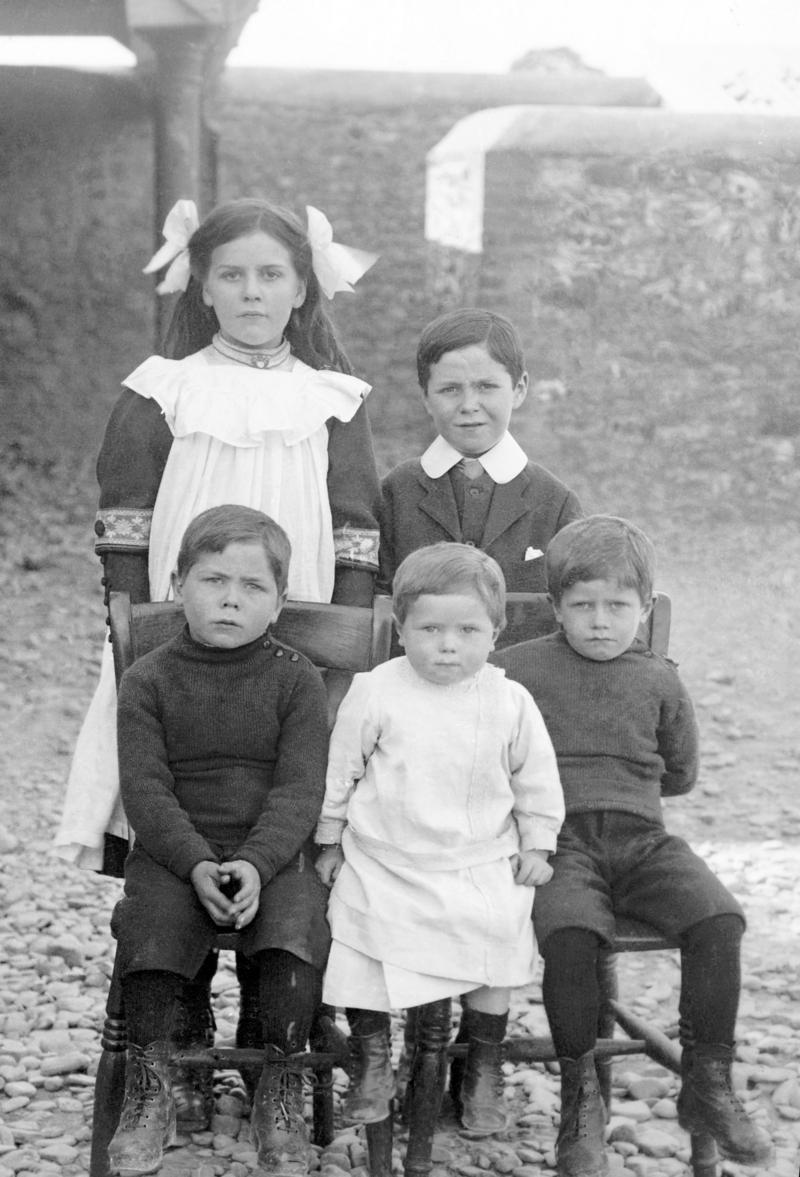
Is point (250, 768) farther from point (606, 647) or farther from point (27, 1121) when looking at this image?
point (27, 1121)

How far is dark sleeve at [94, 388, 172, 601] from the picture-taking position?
10.1ft

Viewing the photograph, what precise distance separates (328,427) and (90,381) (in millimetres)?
7217

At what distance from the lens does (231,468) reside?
3082 millimetres

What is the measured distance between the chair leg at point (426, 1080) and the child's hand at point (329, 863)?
11.1 inches

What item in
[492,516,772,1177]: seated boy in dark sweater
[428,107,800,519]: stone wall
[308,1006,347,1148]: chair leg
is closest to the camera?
[492,516,772,1177]: seated boy in dark sweater

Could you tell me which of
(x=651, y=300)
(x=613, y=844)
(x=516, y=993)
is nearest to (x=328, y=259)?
(x=613, y=844)

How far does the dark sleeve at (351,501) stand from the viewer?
122 inches

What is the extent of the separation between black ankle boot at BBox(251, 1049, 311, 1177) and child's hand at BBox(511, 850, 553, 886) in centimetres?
52

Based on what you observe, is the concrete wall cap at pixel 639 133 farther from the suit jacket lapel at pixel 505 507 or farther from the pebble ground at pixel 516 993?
the suit jacket lapel at pixel 505 507

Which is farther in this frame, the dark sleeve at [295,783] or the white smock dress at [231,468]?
the white smock dress at [231,468]

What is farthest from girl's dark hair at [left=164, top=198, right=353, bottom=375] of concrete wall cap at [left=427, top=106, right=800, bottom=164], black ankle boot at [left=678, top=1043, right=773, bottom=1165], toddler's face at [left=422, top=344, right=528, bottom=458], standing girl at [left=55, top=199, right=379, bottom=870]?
concrete wall cap at [left=427, top=106, right=800, bottom=164]

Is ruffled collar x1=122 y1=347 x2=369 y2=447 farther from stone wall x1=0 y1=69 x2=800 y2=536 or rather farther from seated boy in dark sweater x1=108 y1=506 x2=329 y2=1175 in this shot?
stone wall x1=0 y1=69 x2=800 y2=536

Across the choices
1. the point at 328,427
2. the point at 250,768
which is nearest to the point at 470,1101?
the point at 250,768

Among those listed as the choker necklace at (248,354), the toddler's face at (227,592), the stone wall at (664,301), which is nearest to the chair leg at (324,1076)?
the toddler's face at (227,592)
